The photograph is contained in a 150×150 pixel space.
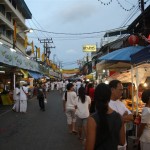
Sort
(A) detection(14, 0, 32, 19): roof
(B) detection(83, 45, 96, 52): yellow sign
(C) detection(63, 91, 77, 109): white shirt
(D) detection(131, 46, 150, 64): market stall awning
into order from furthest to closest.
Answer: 1. (B) detection(83, 45, 96, 52): yellow sign
2. (A) detection(14, 0, 32, 19): roof
3. (C) detection(63, 91, 77, 109): white shirt
4. (D) detection(131, 46, 150, 64): market stall awning

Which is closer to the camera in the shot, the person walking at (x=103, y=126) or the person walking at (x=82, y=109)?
the person walking at (x=103, y=126)

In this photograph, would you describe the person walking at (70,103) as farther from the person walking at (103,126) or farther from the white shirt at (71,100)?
the person walking at (103,126)

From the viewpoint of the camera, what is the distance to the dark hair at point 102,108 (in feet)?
12.5

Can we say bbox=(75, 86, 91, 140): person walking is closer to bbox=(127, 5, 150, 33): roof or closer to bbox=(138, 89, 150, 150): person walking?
bbox=(138, 89, 150, 150): person walking

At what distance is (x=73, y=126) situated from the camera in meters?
12.3

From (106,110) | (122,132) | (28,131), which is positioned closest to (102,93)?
(106,110)

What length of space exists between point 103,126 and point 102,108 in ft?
0.69

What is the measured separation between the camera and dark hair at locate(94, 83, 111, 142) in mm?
3805

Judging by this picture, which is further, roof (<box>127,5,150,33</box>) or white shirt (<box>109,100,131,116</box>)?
roof (<box>127,5,150,33</box>)

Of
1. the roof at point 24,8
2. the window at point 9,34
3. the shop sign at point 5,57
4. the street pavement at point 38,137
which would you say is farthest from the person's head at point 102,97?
the roof at point 24,8

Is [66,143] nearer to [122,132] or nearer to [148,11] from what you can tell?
[122,132]

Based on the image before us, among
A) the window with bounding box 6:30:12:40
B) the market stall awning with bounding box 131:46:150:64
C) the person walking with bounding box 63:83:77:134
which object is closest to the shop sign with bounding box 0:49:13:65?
the person walking with bounding box 63:83:77:134

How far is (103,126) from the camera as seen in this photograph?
3.80 m

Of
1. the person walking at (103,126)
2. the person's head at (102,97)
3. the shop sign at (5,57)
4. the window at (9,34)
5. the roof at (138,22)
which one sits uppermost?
the window at (9,34)
